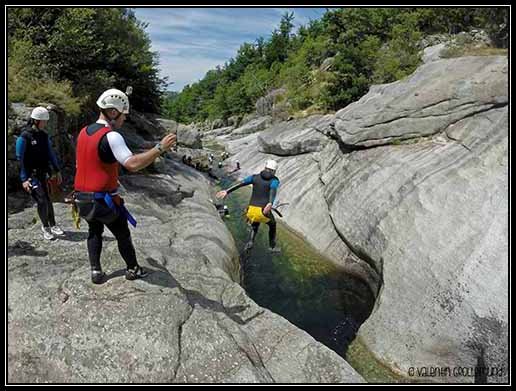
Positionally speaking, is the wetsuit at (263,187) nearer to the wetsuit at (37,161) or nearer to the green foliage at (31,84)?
the wetsuit at (37,161)

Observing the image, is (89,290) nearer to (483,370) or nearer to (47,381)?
(47,381)

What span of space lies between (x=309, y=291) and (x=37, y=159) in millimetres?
10055

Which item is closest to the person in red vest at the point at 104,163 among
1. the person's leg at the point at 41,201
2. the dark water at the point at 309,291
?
the person's leg at the point at 41,201

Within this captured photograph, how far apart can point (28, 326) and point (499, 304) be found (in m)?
10.2

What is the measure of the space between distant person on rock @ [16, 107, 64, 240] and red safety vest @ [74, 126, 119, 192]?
294cm

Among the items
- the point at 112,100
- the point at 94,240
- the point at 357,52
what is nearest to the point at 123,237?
the point at 94,240

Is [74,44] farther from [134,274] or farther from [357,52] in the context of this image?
[357,52]

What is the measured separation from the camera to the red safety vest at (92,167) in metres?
5.87

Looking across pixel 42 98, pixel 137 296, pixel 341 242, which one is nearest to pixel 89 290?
pixel 137 296

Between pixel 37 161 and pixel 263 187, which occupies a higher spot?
pixel 37 161

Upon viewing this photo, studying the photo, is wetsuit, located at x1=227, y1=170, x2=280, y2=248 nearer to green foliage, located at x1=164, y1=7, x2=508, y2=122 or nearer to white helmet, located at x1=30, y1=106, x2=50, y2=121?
white helmet, located at x1=30, y1=106, x2=50, y2=121

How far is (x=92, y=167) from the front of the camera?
6.04 metres

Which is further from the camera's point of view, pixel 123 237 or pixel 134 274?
pixel 134 274

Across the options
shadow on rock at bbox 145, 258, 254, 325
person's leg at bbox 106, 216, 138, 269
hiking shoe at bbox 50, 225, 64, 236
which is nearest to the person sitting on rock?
shadow on rock at bbox 145, 258, 254, 325
